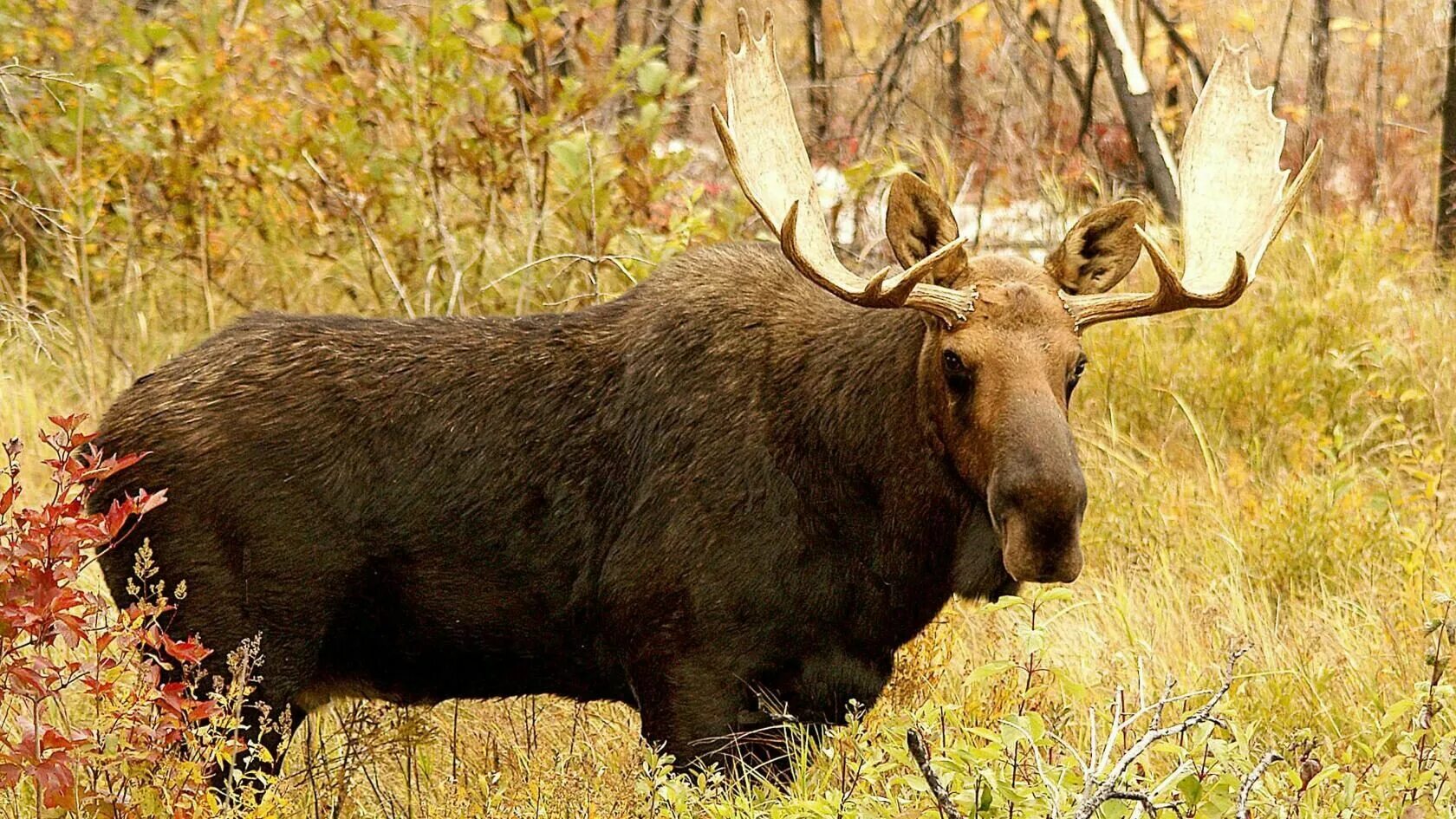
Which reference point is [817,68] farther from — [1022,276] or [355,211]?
[1022,276]

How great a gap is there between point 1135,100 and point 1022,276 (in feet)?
14.5

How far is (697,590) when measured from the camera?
14.4 feet

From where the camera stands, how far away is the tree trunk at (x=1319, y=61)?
10.4 metres

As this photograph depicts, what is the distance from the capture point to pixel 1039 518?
12.9 feet

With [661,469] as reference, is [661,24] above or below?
above

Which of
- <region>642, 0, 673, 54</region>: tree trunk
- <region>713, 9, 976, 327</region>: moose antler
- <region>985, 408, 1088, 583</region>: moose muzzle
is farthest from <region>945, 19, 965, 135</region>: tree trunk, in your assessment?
<region>985, 408, 1088, 583</region>: moose muzzle

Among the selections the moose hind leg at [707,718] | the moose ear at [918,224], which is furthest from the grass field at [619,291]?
the moose ear at [918,224]

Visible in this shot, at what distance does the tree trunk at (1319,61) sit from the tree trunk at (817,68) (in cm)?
273

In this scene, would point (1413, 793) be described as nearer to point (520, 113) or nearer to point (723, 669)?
point (723, 669)

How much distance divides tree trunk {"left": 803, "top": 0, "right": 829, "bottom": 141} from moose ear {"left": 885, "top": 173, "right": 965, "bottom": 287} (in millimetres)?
5766

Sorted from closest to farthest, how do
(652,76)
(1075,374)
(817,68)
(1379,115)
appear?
(1075,374) < (652,76) < (1379,115) < (817,68)

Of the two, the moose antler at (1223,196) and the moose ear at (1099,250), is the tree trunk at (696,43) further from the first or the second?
the moose ear at (1099,250)

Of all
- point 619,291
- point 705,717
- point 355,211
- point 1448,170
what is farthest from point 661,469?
point 1448,170

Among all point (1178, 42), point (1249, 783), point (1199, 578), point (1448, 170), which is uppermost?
point (1178, 42)
